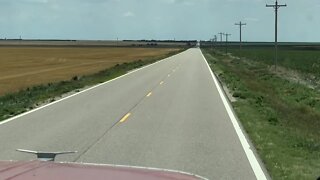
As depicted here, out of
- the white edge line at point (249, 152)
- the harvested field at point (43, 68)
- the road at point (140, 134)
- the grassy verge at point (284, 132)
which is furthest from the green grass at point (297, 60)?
the white edge line at point (249, 152)

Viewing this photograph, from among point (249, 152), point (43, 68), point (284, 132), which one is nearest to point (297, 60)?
point (43, 68)

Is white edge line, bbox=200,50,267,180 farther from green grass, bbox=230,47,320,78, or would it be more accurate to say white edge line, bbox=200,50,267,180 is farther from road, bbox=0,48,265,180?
green grass, bbox=230,47,320,78

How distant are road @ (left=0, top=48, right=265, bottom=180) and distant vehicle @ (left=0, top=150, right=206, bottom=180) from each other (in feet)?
16.4

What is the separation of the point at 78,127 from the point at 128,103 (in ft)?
21.6

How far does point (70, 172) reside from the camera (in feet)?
12.3

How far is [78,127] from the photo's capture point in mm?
14750

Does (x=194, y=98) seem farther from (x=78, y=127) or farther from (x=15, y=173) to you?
(x=15, y=173)

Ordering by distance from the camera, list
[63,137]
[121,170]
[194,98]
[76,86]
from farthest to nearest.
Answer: [76,86] → [194,98] → [63,137] → [121,170]

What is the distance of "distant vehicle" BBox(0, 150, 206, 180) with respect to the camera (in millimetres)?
3543

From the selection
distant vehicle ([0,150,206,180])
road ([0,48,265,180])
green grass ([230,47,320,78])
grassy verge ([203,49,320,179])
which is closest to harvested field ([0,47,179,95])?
road ([0,48,265,180])

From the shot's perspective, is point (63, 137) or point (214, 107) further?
point (214, 107)

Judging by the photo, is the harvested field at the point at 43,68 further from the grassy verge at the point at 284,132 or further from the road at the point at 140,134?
the grassy verge at the point at 284,132

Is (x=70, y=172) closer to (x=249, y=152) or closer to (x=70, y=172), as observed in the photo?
(x=70, y=172)

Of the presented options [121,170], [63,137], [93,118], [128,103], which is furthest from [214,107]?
[121,170]
